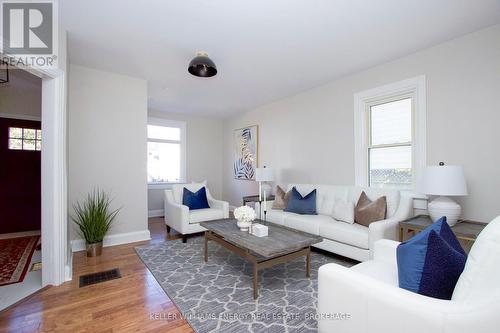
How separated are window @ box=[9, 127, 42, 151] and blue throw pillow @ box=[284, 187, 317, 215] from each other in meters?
4.40

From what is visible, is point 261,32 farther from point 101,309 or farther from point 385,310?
point 101,309

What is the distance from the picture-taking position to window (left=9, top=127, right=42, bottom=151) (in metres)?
4.03

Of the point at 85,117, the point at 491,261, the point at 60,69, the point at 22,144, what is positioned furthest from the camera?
the point at 22,144

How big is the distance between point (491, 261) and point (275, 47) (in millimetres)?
2665

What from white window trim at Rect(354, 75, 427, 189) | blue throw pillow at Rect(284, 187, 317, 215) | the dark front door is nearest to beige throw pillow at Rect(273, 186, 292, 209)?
blue throw pillow at Rect(284, 187, 317, 215)

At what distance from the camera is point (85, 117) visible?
3.32m

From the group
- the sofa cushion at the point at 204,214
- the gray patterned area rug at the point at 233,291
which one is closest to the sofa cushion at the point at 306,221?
the gray patterned area rug at the point at 233,291

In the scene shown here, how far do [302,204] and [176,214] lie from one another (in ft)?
6.58

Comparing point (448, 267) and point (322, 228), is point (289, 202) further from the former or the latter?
point (448, 267)

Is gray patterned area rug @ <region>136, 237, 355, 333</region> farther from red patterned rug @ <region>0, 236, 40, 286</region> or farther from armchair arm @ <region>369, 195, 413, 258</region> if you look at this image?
red patterned rug @ <region>0, 236, 40, 286</region>

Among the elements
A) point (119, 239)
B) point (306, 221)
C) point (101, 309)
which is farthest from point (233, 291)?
point (119, 239)

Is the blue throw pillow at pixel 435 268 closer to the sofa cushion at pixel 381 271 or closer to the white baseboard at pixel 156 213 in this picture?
the sofa cushion at pixel 381 271

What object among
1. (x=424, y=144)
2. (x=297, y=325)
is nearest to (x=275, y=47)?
(x=424, y=144)

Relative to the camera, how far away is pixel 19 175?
4.11 m
